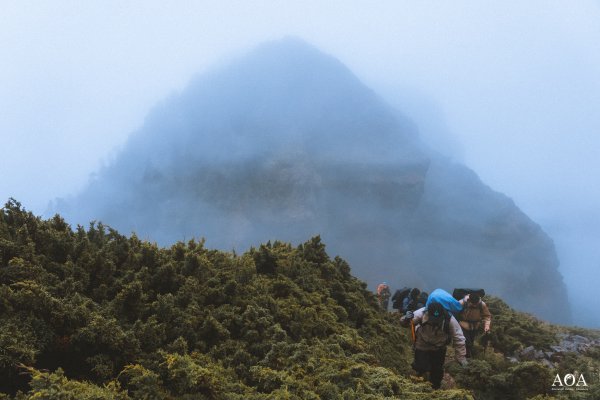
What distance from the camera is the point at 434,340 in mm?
7062

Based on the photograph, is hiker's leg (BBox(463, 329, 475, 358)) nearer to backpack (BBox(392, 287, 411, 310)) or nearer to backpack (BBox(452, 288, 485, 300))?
backpack (BBox(452, 288, 485, 300))

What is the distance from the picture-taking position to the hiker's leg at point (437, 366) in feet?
23.5

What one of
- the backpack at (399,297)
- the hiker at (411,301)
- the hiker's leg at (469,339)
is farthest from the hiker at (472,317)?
the backpack at (399,297)

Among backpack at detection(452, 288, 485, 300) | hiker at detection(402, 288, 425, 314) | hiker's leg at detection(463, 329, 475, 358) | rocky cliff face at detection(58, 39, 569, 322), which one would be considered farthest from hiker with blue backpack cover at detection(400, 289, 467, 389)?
rocky cliff face at detection(58, 39, 569, 322)

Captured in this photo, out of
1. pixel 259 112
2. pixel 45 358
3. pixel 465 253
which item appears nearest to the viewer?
pixel 45 358

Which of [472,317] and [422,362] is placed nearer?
[422,362]

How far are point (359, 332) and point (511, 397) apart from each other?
8.37ft

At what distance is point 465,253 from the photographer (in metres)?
141

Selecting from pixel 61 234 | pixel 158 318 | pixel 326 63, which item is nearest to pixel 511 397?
pixel 158 318

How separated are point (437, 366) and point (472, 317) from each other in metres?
3.03

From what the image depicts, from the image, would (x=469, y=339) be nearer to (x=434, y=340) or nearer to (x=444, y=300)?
(x=444, y=300)

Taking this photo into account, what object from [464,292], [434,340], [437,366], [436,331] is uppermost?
[464,292]

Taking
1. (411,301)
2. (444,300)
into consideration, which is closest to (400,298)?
(411,301)

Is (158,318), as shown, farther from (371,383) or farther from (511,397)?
(511,397)
